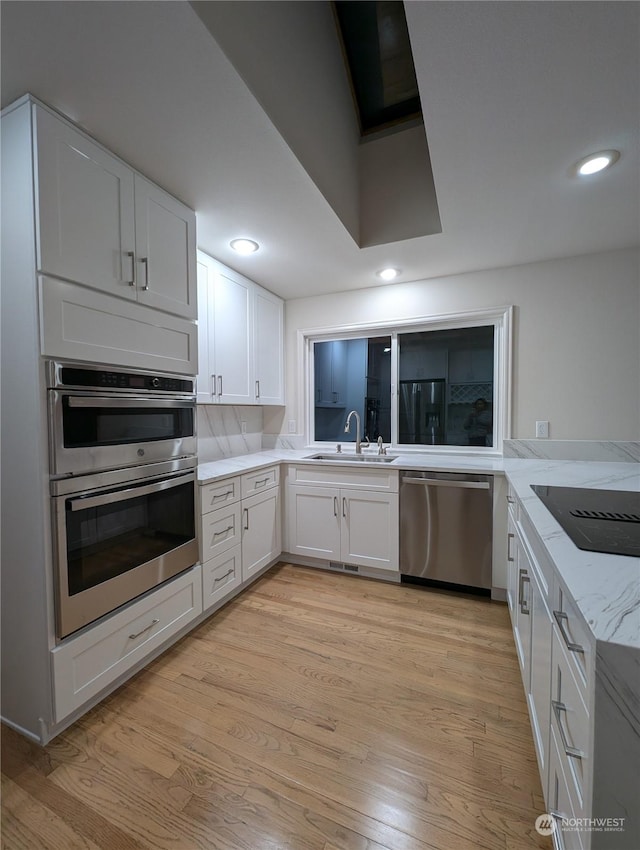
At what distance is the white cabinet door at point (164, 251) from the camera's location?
1.66 metres

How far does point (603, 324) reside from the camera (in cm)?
251

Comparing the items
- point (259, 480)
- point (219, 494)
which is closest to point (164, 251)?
point (219, 494)

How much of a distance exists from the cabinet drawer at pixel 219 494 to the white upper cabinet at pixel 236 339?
58 centimetres

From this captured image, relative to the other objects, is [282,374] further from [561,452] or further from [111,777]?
[111,777]

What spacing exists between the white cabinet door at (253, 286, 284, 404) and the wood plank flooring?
1875 millimetres

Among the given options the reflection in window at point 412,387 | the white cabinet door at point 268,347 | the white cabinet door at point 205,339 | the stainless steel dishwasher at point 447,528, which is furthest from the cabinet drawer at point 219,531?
the reflection in window at point 412,387

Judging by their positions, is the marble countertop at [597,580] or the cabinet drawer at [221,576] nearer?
the marble countertop at [597,580]

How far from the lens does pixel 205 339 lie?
94.7 inches

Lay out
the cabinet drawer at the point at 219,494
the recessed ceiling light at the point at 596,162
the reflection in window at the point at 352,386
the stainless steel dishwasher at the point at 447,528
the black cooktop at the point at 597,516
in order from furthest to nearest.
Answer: the reflection in window at the point at 352,386 → the stainless steel dishwasher at the point at 447,528 → the cabinet drawer at the point at 219,494 → the recessed ceiling light at the point at 596,162 → the black cooktop at the point at 597,516

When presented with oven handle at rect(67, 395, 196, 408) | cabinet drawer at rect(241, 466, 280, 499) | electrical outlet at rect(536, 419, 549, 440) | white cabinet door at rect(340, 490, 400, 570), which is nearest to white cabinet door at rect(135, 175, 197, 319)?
oven handle at rect(67, 395, 196, 408)

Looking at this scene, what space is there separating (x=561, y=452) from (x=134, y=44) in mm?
3068

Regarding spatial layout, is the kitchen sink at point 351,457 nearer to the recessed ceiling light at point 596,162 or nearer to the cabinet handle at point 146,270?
the cabinet handle at point 146,270

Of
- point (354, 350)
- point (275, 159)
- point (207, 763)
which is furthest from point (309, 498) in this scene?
point (275, 159)

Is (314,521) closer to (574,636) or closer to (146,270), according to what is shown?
(146,270)
